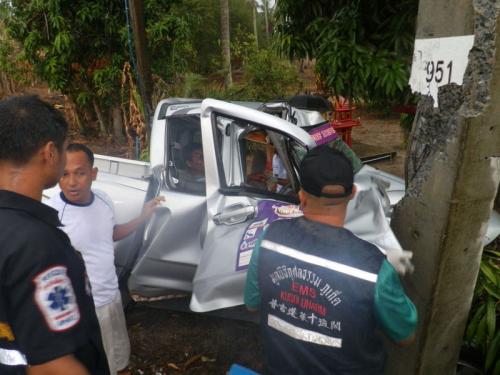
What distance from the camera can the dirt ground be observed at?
313 centimetres

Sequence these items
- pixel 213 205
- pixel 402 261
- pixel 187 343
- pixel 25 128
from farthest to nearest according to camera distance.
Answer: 1. pixel 187 343
2. pixel 213 205
3. pixel 402 261
4. pixel 25 128

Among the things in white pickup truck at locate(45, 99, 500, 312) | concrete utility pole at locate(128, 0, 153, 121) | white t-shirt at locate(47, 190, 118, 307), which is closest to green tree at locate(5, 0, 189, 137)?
concrete utility pole at locate(128, 0, 153, 121)

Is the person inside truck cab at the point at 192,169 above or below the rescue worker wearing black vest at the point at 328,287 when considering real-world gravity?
below

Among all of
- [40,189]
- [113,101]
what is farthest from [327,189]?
[113,101]

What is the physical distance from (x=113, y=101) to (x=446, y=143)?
7.71 meters

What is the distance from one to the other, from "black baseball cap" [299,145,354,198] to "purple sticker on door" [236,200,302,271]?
45.1 inches

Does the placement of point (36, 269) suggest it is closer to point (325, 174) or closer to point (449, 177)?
point (325, 174)

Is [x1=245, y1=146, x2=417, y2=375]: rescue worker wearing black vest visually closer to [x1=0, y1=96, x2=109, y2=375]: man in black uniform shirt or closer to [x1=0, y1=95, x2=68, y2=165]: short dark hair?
[x1=0, y1=96, x2=109, y2=375]: man in black uniform shirt

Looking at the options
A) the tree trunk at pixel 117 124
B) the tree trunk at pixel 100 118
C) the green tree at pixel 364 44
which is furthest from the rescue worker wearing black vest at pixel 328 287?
the tree trunk at pixel 100 118

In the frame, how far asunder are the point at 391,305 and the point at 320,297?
0.72 ft

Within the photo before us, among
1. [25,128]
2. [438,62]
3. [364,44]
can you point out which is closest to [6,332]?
[25,128]

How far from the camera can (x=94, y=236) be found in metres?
2.36

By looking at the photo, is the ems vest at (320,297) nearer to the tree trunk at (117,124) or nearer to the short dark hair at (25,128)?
the short dark hair at (25,128)

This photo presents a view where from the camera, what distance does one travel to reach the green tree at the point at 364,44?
2.80 metres
